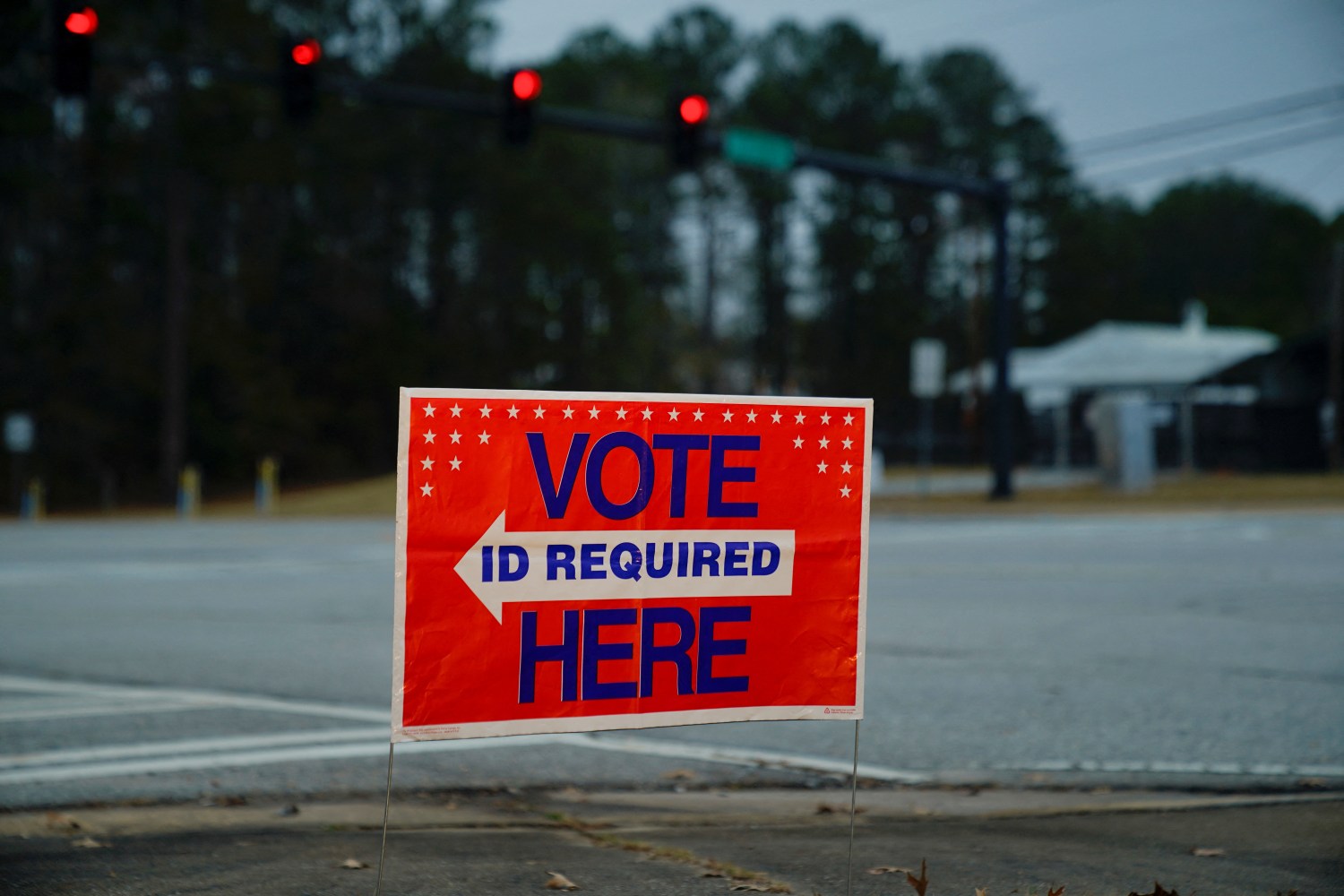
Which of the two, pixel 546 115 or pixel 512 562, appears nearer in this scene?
pixel 512 562

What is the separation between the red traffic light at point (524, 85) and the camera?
1805 centimetres

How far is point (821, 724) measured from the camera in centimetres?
722

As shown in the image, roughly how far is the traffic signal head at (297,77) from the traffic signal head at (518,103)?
2406 millimetres

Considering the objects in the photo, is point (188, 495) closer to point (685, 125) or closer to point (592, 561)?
point (685, 125)

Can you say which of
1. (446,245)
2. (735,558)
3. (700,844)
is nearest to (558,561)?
Answer: (735,558)

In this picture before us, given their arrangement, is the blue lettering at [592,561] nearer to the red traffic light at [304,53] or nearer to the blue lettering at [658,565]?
the blue lettering at [658,565]

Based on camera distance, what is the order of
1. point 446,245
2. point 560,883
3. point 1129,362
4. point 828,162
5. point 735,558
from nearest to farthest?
point 735,558
point 560,883
point 828,162
point 1129,362
point 446,245

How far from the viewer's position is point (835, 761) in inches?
247

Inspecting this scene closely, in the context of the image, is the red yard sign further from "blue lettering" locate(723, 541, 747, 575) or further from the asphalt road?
the asphalt road

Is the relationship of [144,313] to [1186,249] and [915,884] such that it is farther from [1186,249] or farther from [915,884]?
[1186,249]

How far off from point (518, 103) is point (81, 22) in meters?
5.24

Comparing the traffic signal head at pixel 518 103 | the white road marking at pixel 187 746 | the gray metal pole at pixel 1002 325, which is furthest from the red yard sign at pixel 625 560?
the gray metal pole at pixel 1002 325

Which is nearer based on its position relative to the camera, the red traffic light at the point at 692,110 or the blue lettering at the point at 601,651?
the blue lettering at the point at 601,651

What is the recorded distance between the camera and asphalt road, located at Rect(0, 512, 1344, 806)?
606 centimetres
